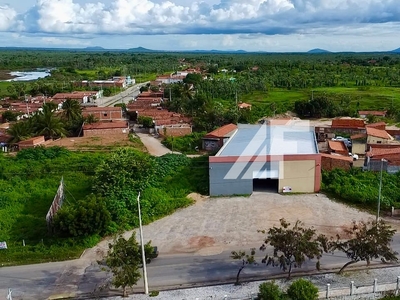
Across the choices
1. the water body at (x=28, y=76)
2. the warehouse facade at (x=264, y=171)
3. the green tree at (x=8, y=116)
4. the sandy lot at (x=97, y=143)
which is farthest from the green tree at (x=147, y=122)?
the water body at (x=28, y=76)

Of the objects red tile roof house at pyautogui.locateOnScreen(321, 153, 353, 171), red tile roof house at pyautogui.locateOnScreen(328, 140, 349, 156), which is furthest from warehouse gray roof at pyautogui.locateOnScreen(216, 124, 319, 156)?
red tile roof house at pyautogui.locateOnScreen(328, 140, 349, 156)

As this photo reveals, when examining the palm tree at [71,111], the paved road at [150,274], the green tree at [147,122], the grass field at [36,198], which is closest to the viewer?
the paved road at [150,274]

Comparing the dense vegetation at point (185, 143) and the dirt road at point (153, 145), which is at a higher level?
the dense vegetation at point (185, 143)

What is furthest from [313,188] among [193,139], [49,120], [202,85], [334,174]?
[202,85]

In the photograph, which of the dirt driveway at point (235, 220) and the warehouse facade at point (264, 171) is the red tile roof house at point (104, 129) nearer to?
the warehouse facade at point (264, 171)

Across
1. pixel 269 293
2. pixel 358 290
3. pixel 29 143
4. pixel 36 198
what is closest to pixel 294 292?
pixel 269 293

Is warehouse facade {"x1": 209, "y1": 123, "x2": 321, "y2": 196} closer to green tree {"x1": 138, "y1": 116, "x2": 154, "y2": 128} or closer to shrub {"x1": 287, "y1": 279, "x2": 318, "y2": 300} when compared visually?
shrub {"x1": 287, "y1": 279, "x2": 318, "y2": 300}
